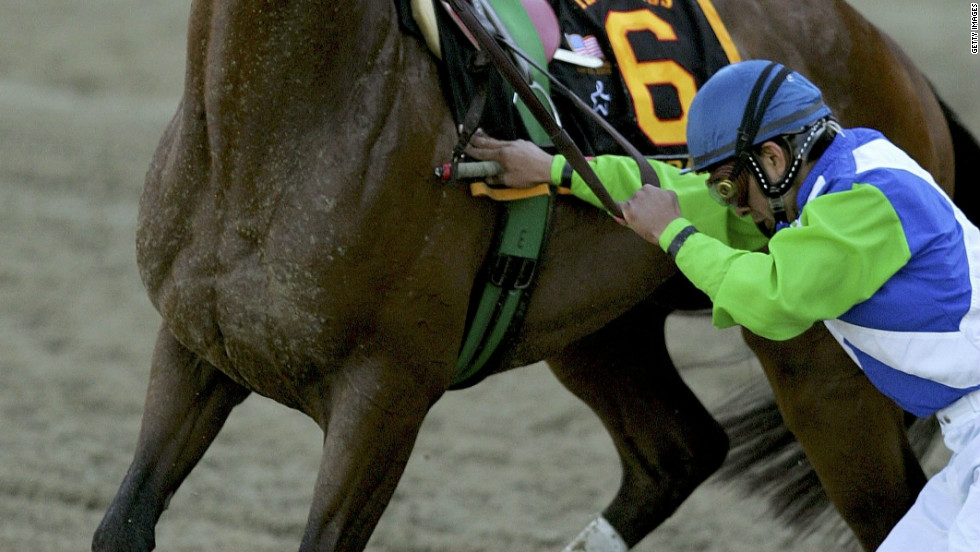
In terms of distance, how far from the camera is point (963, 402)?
239 cm

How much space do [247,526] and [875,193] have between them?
8.27 ft

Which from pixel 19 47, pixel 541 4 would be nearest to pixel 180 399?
pixel 541 4

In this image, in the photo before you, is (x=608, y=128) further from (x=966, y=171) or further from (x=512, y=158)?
(x=966, y=171)

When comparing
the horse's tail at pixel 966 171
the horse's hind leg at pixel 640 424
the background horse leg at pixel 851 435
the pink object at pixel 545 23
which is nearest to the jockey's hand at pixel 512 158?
the pink object at pixel 545 23

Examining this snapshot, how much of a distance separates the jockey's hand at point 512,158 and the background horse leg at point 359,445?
446 mm

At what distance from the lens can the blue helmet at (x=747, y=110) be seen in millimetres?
2385

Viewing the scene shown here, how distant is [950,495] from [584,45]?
1315 mm

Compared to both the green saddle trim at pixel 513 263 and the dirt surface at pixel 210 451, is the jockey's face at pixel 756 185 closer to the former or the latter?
the green saddle trim at pixel 513 263

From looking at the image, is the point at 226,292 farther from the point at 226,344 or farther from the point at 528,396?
the point at 528,396

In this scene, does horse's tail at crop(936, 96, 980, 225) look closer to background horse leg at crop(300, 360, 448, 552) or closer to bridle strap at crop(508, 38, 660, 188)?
bridle strap at crop(508, 38, 660, 188)

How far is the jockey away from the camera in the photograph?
2275 millimetres

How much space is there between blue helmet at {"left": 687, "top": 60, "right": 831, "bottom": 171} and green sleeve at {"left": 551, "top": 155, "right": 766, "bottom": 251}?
0.96ft

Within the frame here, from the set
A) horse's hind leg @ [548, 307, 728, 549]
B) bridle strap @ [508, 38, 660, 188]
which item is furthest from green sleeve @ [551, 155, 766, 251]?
horse's hind leg @ [548, 307, 728, 549]

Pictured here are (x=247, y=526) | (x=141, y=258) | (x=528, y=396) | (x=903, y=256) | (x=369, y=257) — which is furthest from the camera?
(x=528, y=396)
